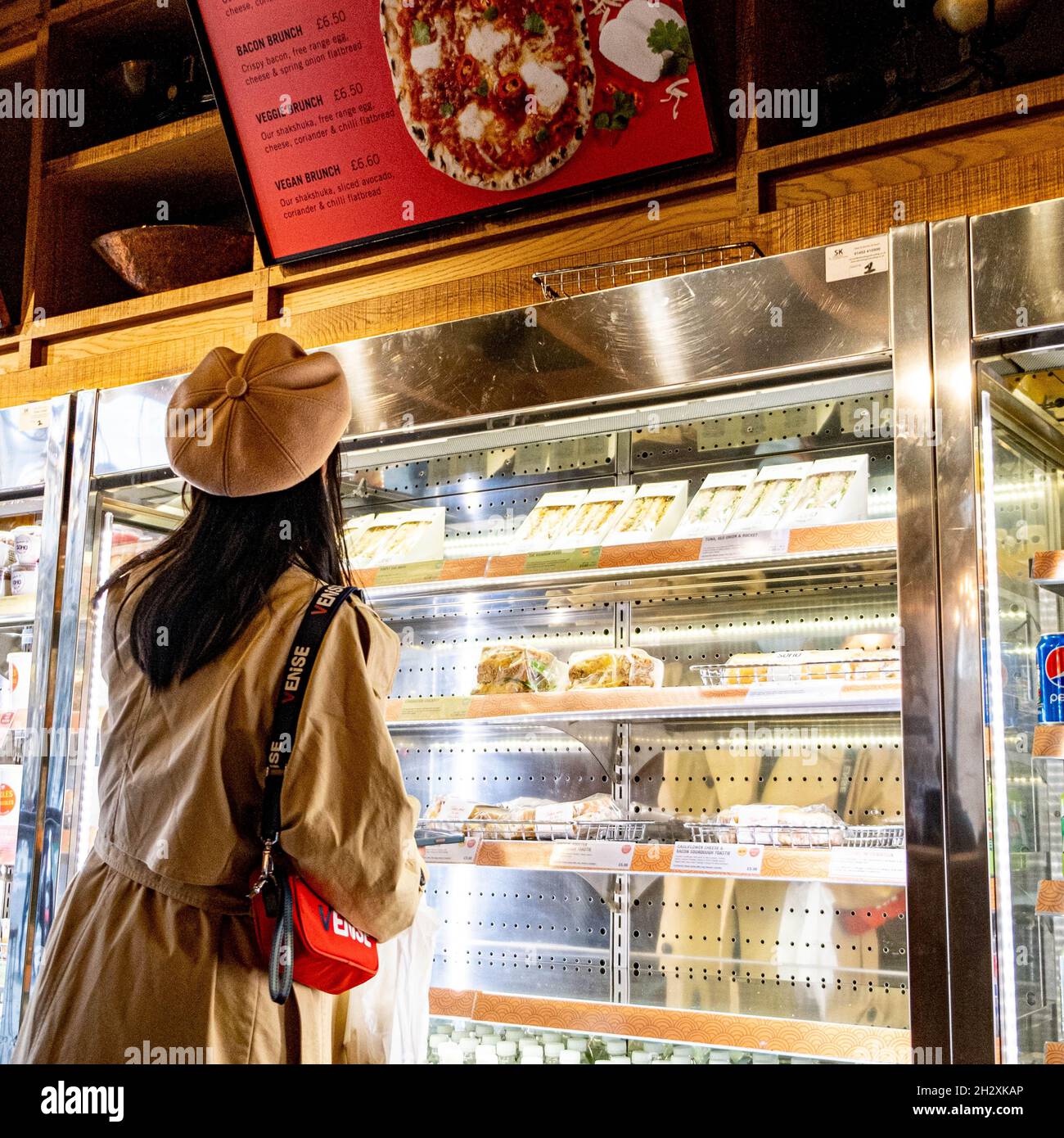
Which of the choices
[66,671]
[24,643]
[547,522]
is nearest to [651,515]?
[547,522]

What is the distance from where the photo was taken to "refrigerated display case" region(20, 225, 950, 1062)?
7.38 ft

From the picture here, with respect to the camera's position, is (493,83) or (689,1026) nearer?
(689,1026)

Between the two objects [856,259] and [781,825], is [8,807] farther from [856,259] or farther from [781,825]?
[856,259]

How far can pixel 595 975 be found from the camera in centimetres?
305

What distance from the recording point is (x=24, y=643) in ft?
12.3

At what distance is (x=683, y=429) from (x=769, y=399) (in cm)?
44

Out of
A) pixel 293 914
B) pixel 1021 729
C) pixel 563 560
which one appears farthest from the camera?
pixel 563 560

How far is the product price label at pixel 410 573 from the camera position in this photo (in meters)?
2.78

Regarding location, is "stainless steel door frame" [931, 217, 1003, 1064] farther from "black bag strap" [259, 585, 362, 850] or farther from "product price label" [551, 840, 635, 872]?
"black bag strap" [259, 585, 362, 850]

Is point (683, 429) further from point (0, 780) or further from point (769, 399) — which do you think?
point (0, 780)

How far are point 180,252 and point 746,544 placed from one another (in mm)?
2088

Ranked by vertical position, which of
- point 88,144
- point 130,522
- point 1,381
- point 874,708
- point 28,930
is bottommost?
point 28,930

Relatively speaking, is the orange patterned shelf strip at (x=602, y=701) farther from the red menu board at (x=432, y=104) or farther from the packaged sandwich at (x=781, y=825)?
the red menu board at (x=432, y=104)
